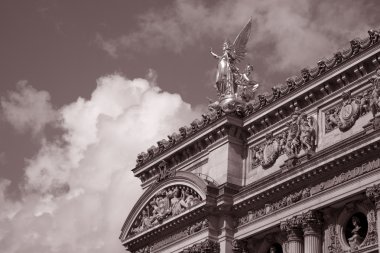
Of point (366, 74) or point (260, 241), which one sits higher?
point (366, 74)

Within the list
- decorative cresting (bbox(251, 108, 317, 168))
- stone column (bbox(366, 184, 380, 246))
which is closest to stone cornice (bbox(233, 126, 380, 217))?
decorative cresting (bbox(251, 108, 317, 168))

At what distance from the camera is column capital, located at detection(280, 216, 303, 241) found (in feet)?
95.3

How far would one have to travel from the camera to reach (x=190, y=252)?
109ft

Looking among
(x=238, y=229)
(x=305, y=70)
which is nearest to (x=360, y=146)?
(x=305, y=70)

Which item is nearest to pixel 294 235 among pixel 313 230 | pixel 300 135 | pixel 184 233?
pixel 313 230

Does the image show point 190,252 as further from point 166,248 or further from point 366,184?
point 366,184

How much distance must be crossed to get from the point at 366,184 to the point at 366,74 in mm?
4212

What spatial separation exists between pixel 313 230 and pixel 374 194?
3.11 meters

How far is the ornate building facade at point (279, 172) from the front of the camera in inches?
1089

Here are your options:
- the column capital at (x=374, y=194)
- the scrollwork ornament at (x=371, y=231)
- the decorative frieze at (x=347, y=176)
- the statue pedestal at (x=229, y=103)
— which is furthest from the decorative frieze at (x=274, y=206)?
the statue pedestal at (x=229, y=103)

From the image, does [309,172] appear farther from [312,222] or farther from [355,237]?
[355,237]

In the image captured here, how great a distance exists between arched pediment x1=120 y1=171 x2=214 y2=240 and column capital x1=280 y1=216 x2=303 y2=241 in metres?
4.26

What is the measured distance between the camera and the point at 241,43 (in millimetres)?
37969

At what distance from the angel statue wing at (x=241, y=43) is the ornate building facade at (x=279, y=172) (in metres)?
1.00
